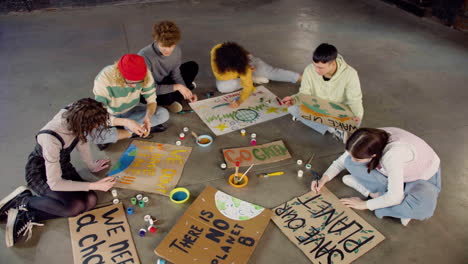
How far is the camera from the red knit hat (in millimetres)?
1966

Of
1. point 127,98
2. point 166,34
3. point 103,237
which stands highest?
point 166,34

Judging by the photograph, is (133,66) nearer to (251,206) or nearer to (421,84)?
(251,206)

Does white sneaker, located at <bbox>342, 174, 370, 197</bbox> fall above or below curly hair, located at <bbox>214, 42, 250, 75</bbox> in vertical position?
below

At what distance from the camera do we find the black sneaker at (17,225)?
172cm

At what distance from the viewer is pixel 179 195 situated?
79.6 inches

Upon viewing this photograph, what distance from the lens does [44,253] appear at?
171cm

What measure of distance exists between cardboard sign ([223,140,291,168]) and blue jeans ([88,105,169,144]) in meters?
0.60

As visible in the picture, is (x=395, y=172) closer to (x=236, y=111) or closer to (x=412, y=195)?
(x=412, y=195)

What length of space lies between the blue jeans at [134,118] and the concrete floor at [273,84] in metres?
0.11

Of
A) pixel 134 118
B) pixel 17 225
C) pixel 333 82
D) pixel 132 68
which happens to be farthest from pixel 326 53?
pixel 17 225

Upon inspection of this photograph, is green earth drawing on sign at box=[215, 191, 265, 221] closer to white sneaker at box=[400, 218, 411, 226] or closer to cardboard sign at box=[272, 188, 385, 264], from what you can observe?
cardboard sign at box=[272, 188, 385, 264]

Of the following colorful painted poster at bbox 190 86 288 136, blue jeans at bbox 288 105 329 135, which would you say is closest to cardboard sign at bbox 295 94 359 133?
blue jeans at bbox 288 105 329 135

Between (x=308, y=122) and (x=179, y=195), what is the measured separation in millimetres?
1255

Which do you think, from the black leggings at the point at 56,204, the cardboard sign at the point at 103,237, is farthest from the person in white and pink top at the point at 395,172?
the black leggings at the point at 56,204
